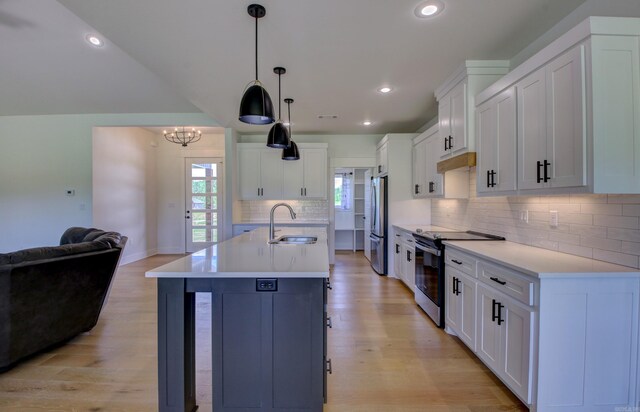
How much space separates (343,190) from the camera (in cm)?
760

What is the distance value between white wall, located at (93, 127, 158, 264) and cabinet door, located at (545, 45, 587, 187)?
6.19m

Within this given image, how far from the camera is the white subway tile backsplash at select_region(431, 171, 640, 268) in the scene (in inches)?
66.1

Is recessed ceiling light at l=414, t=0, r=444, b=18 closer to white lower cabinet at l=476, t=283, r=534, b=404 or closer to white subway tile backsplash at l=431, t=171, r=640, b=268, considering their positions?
white subway tile backsplash at l=431, t=171, r=640, b=268

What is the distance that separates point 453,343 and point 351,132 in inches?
159

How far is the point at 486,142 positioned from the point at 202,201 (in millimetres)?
5995

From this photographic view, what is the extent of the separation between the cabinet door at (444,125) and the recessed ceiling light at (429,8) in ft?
4.06

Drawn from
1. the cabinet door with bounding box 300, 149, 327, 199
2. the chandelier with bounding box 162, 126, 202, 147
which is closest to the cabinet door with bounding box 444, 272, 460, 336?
the cabinet door with bounding box 300, 149, 327, 199

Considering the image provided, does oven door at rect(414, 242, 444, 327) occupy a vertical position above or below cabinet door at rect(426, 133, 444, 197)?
below

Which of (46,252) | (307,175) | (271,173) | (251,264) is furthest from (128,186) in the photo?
(251,264)

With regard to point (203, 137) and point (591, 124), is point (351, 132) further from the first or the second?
point (591, 124)

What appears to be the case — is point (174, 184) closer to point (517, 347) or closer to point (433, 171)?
point (433, 171)

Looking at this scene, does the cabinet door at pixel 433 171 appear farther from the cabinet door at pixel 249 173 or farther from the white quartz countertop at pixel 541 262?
the cabinet door at pixel 249 173

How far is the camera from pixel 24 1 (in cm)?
297

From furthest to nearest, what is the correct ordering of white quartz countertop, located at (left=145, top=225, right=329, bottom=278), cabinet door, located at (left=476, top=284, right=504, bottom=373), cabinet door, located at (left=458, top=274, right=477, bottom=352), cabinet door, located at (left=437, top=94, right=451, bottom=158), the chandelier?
the chandelier
cabinet door, located at (left=437, top=94, right=451, bottom=158)
cabinet door, located at (left=458, top=274, right=477, bottom=352)
cabinet door, located at (left=476, top=284, right=504, bottom=373)
white quartz countertop, located at (left=145, top=225, right=329, bottom=278)
